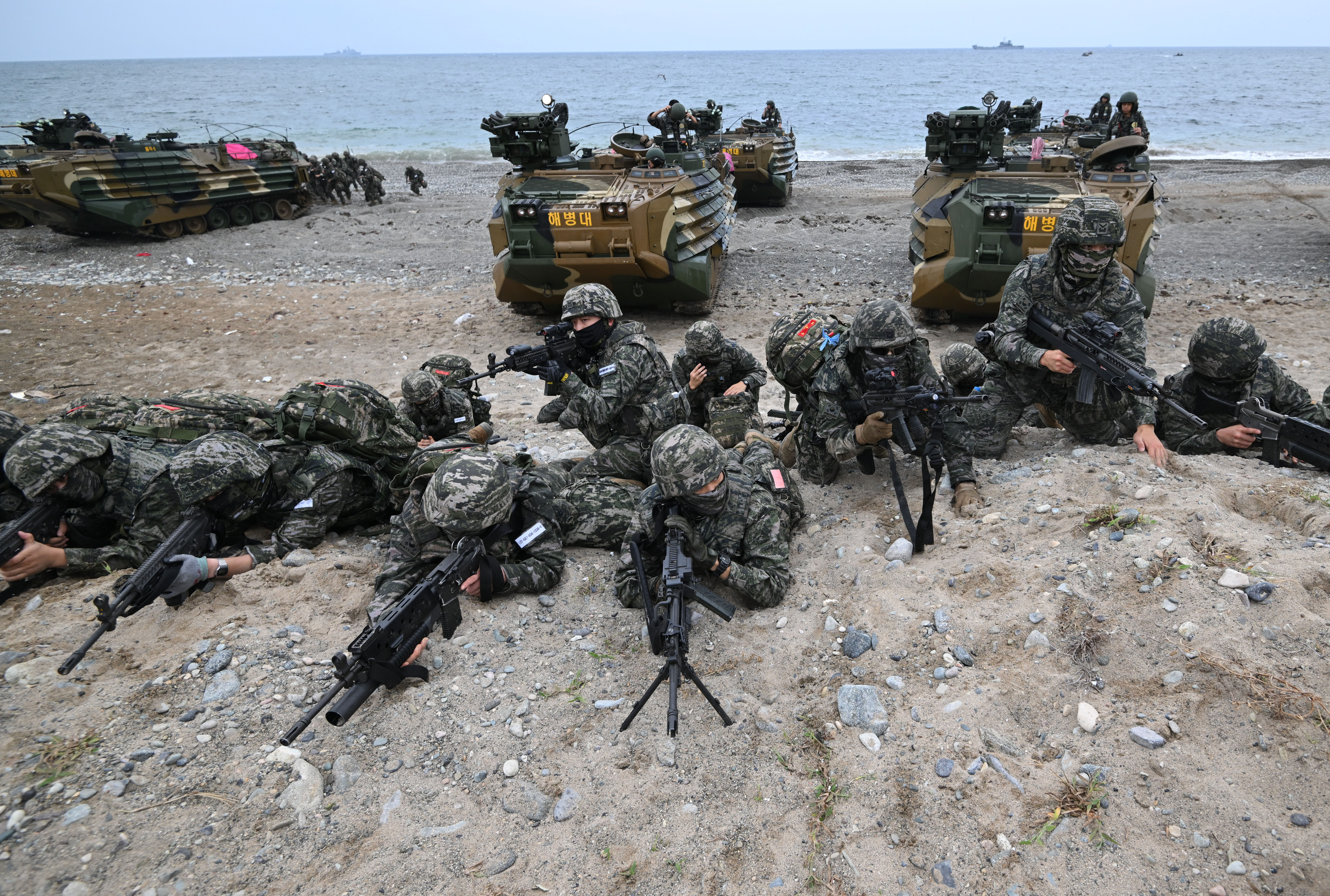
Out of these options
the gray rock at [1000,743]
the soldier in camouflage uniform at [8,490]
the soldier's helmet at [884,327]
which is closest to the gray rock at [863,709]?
the gray rock at [1000,743]

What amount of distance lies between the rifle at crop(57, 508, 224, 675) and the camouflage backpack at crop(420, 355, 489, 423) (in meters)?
2.72

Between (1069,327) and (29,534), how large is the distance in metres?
6.71

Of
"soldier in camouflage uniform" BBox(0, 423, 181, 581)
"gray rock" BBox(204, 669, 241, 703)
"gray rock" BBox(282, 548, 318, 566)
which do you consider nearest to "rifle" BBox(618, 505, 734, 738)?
"gray rock" BBox(204, 669, 241, 703)

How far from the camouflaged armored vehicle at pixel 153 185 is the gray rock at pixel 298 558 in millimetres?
13828

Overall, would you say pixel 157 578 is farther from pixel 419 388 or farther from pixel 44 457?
pixel 419 388

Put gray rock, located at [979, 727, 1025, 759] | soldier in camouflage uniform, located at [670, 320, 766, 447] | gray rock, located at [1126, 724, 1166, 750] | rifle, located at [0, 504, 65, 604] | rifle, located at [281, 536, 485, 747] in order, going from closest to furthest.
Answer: gray rock, located at [1126, 724, 1166, 750], gray rock, located at [979, 727, 1025, 759], rifle, located at [281, 536, 485, 747], rifle, located at [0, 504, 65, 604], soldier in camouflage uniform, located at [670, 320, 766, 447]

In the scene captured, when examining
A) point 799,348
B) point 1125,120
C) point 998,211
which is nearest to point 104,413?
point 799,348

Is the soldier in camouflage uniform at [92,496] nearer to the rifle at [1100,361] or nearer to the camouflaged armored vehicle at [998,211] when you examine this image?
the rifle at [1100,361]

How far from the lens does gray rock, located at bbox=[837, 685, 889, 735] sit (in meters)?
3.22

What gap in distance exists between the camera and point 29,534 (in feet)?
14.7

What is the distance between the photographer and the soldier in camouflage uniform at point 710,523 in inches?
146

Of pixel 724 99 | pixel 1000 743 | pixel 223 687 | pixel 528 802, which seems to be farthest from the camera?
pixel 724 99

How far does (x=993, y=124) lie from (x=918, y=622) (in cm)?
865

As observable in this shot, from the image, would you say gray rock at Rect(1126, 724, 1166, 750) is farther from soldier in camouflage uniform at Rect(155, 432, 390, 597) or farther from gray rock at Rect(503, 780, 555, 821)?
soldier in camouflage uniform at Rect(155, 432, 390, 597)
